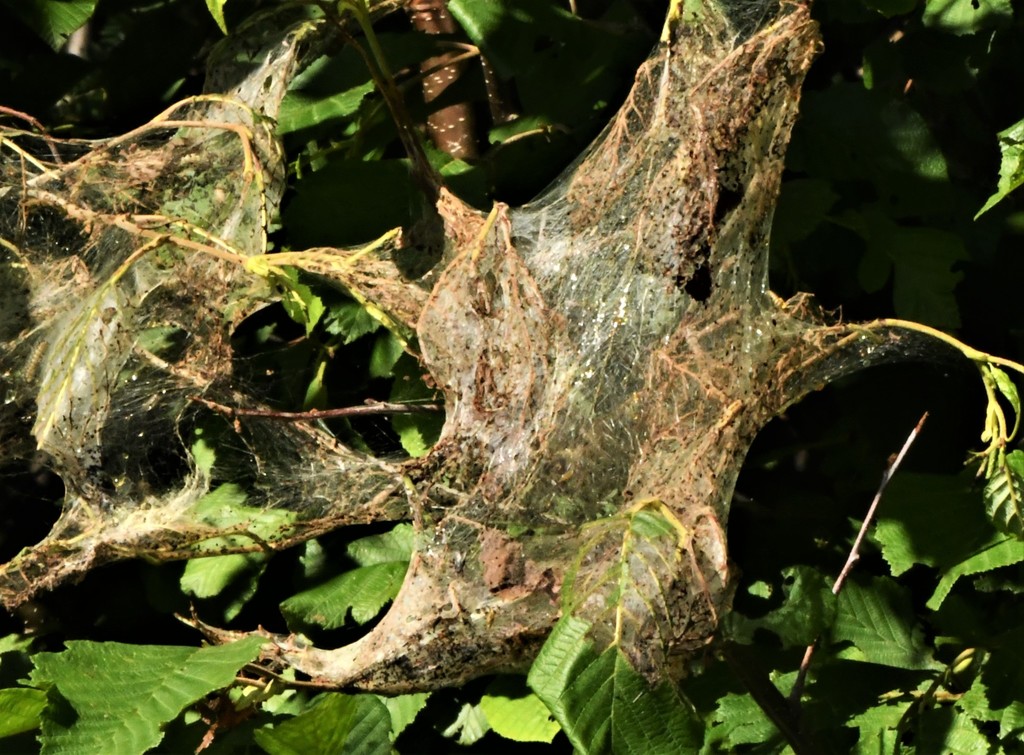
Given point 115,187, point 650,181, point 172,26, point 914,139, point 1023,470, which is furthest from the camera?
point 172,26

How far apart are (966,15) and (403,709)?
1452 millimetres

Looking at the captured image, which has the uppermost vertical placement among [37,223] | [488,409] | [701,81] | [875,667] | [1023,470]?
[701,81]

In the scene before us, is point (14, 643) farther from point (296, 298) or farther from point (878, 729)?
point (878, 729)

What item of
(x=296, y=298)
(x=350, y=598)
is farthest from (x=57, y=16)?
(x=350, y=598)

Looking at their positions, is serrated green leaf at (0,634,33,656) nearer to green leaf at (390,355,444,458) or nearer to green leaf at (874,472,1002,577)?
green leaf at (390,355,444,458)

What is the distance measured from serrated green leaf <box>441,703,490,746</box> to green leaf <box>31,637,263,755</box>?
2.19 ft

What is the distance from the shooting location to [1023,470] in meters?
1.58

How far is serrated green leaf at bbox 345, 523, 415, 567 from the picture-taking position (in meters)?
1.94

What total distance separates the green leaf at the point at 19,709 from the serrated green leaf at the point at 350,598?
0.56m

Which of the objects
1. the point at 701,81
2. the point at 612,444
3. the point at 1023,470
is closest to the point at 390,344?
the point at 612,444

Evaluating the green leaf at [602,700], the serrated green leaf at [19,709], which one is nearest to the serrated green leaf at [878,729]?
the green leaf at [602,700]

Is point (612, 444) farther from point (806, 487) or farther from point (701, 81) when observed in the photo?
point (806, 487)

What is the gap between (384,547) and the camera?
1958mm

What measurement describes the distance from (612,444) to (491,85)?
82cm
